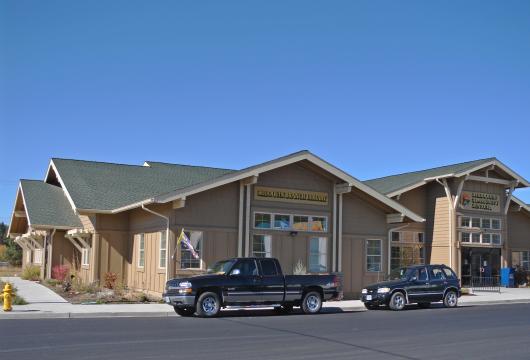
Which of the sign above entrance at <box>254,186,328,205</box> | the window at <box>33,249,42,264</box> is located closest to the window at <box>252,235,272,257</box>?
the sign above entrance at <box>254,186,328,205</box>

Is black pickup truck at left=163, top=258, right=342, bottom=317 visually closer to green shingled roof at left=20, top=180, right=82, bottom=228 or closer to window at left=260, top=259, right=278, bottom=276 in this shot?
window at left=260, top=259, right=278, bottom=276

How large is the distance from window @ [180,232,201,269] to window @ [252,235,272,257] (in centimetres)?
231

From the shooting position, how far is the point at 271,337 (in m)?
14.0

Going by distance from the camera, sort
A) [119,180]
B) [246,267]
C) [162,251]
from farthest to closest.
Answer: [119,180], [162,251], [246,267]

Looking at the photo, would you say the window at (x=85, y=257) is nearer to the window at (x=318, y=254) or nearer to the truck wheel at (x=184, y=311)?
the window at (x=318, y=254)

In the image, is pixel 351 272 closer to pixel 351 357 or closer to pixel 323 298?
pixel 323 298

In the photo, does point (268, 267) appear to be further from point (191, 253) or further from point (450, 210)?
point (450, 210)

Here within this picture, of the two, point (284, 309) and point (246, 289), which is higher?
point (246, 289)

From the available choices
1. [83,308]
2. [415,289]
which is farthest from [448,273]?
[83,308]

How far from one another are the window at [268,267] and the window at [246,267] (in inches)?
10.6

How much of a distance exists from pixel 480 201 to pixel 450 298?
47.2 feet

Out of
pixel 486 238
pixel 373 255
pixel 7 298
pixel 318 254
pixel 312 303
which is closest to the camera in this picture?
pixel 7 298

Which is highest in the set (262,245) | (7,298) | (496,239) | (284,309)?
(496,239)

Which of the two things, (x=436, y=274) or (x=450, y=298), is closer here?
(x=436, y=274)
